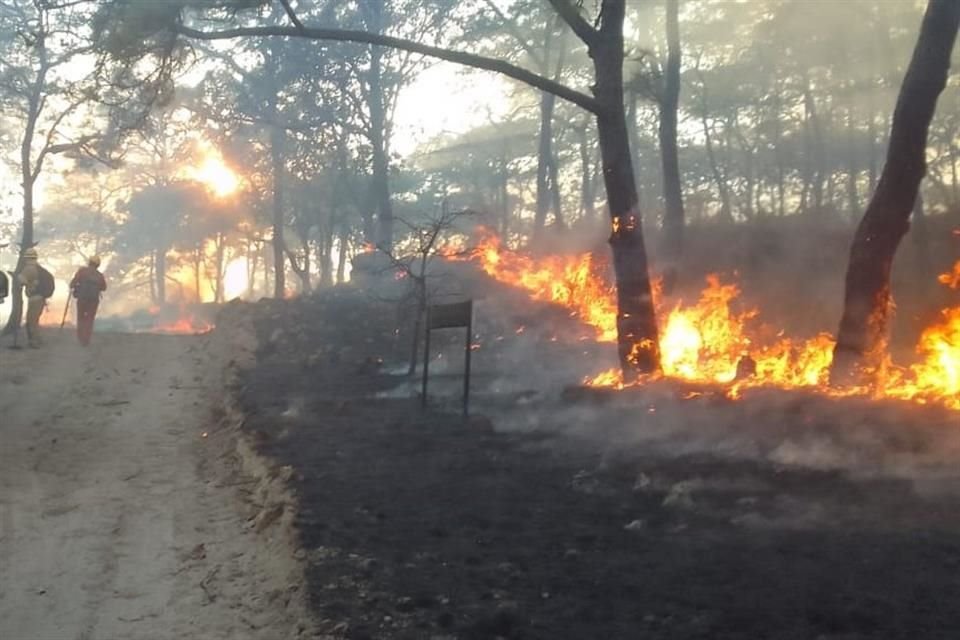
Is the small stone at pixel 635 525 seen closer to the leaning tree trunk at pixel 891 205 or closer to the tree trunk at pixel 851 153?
the leaning tree trunk at pixel 891 205

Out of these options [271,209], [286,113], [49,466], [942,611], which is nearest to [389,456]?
[49,466]

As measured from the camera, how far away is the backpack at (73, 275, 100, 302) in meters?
22.6

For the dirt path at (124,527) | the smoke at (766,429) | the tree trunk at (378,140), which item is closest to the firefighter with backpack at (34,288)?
the dirt path at (124,527)

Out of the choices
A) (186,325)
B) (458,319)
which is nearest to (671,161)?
(458,319)

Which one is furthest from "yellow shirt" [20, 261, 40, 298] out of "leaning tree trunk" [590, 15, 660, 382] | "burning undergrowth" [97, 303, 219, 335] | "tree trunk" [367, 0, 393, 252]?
"burning undergrowth" [97, 303, 219, 335]

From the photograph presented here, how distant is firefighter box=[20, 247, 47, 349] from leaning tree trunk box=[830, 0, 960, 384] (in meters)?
16.2

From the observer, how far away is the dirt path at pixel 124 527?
656cm

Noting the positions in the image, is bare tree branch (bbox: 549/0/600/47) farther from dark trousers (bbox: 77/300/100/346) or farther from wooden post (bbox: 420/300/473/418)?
dark trousers (bbox: 77/300/100/346)

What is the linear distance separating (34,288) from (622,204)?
13249 mm

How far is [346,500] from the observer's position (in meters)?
8.88

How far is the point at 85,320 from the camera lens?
22531mm

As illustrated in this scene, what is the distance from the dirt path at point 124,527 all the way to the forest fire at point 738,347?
21.5 feet

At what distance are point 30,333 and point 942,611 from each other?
2048 centimetres

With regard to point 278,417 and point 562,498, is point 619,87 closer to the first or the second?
point 278,417
